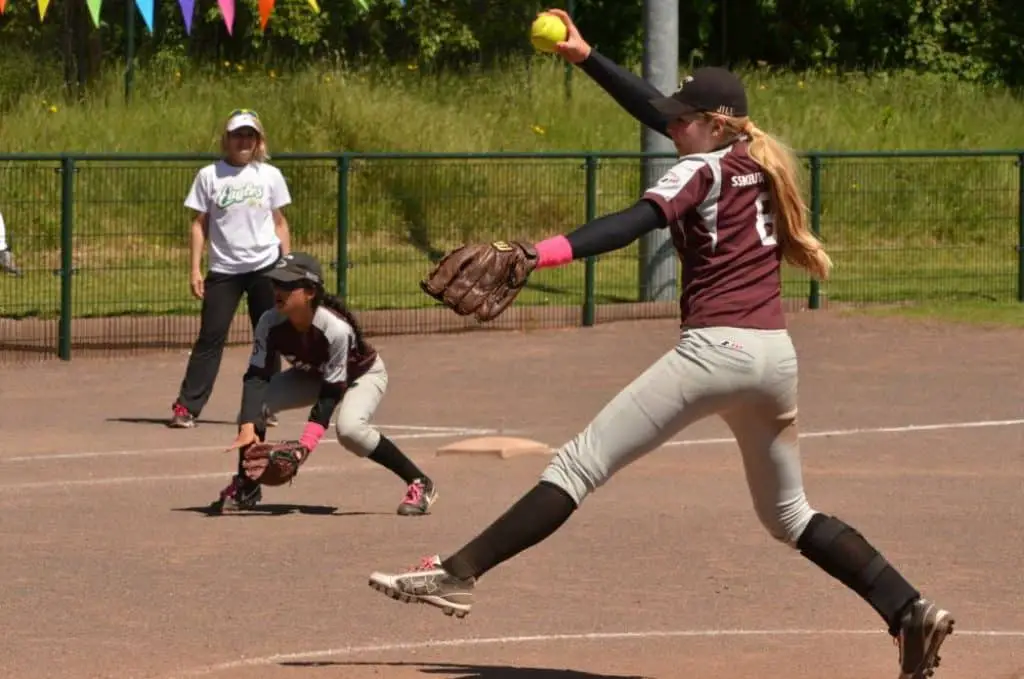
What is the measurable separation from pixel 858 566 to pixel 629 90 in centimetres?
176

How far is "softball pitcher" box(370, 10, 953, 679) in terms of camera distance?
7246mm

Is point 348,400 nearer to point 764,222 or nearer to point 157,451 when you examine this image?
point 157,451

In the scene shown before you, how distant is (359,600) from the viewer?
8.98m

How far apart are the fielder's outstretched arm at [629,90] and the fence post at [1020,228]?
16024mm

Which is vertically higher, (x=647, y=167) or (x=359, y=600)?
(x=647, y=167)

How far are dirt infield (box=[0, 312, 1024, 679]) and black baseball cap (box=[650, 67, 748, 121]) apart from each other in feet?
5.82

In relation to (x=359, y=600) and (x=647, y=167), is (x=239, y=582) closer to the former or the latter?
(x=359, y=600)

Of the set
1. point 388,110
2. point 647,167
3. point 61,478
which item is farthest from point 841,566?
point 388,110

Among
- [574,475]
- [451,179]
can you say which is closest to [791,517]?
[574,475]

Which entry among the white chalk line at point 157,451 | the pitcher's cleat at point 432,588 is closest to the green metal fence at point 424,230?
the white chalk line at point 157,451

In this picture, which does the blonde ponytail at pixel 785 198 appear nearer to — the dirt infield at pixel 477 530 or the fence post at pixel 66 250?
the dirt infield at pixel 477 530

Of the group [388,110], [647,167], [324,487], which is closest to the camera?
[324,487]

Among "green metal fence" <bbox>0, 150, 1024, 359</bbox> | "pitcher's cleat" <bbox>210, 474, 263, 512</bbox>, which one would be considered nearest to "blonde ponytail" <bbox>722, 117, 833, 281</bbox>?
"pitcher's cleat" <bbox>210, 474, 263, 512</bbox>

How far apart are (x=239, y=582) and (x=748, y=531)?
8.10 feet
